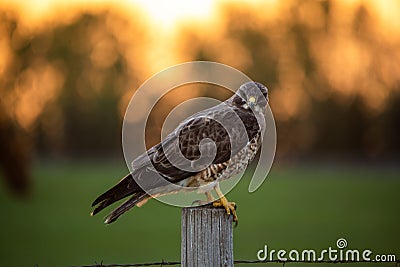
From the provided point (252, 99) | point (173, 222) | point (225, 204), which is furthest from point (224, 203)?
point (173, 222)

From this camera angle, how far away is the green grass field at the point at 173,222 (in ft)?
51.5

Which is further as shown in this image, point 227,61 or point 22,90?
point 227,61

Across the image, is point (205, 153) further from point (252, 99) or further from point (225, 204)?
point (252, 99)

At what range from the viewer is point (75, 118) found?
114 feet

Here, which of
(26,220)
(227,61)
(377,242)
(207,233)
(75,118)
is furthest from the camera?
(75,118)

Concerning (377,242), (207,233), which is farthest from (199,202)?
(377,242)

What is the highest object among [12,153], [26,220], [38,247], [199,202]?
[12,153]

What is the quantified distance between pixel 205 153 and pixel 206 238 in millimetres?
1534

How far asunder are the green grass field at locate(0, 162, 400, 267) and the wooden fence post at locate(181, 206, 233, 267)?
31.6 ft

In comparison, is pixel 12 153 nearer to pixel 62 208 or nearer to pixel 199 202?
pixel 62 208

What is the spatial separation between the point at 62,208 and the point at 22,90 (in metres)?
4.39

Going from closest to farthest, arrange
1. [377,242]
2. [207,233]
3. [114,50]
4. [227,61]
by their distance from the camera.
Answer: [207,233], [377,242], [227,61], [114,50]

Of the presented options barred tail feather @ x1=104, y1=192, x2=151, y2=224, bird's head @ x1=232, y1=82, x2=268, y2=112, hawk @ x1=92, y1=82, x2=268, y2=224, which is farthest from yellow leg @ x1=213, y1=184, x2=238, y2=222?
bird's head @ x1=232, y1=82, x2=268, y2=112

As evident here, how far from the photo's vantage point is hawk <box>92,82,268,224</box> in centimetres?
556
